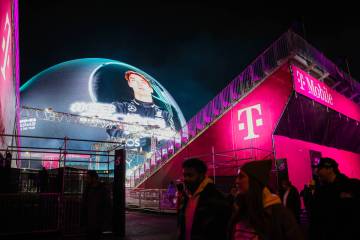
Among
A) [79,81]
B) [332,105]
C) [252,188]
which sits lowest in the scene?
[252,188]

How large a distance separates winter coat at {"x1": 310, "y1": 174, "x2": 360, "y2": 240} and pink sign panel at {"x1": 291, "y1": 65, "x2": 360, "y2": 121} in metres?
9.44

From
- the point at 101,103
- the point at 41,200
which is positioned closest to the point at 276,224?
the point at 41,200

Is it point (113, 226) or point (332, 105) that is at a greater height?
point (332, 105)

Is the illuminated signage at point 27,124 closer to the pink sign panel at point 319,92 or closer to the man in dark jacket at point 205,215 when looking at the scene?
the pink sign panel at point 319,92

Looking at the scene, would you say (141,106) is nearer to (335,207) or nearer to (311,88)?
(311,88)

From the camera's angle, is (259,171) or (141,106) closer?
(259,171)

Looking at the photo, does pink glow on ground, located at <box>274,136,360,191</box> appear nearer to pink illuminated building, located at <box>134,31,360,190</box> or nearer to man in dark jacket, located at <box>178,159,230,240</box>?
pink illuminated building, located at <box>134,31,360,190</box>

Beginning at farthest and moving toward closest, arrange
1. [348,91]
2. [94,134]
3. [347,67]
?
[94,134], [347,67], [348,91]

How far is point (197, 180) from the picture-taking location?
116 inches

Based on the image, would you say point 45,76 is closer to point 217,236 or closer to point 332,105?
point 332,105

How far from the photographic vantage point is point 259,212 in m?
2.29

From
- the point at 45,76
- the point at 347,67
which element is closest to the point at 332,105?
the point at 347,67

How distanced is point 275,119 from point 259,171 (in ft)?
35.8

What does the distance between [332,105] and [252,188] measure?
15082 millimetres
